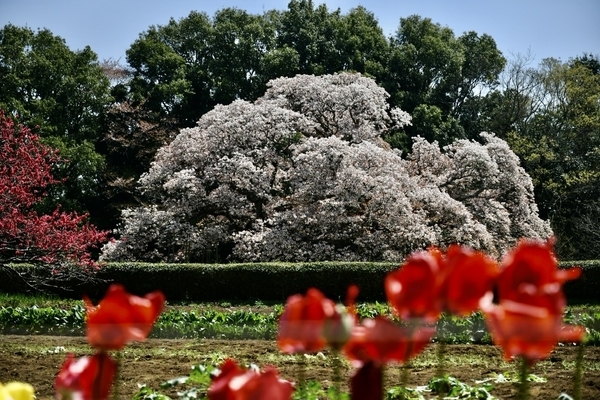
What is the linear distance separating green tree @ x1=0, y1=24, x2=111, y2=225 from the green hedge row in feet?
31.8

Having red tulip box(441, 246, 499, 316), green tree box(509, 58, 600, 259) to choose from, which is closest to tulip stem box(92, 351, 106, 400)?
red tulip box(441, 246, 499, 316)

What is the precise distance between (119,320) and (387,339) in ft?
0.87

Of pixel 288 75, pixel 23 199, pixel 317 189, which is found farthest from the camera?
pixel 288 75

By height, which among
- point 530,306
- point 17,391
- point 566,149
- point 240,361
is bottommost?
point 240,361

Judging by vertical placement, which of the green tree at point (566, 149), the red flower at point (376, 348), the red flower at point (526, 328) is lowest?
the red flower at point (376, 348)

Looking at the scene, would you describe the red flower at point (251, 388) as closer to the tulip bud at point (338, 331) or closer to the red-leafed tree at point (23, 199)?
the tulip bud at point (338, 331)

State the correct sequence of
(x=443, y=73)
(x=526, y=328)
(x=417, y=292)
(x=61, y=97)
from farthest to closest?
(x=443, y=73), (x=61, y=97), (x=417, y=292), (x=526, y=328)

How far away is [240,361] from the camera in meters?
5.81

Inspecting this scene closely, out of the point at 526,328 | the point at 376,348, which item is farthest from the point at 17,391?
the point at 526,328

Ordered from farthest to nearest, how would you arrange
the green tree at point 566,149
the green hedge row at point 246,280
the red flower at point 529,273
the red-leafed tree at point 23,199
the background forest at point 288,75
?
the background forest at point 288,75 → the green tree at point 566,149 → the green hedge row at point 246,280 → the red-leafed tree at point 23,199 → the red flower at point 529,273

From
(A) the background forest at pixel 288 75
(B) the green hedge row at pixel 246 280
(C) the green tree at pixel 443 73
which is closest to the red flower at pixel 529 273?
(B) the green hedge row at pixel 246 280

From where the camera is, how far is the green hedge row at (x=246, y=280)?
13.7m

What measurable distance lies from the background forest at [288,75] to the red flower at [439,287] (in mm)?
21769

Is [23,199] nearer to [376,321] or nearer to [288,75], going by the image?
[376,321]
